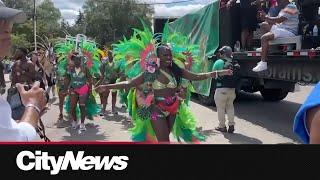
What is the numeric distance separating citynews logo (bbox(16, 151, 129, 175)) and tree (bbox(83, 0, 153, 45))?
61.1 metres

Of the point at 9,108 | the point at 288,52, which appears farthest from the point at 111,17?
the point at 9,108

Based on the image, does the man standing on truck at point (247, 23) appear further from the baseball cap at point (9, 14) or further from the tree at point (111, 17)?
the tree at point (111, 17)

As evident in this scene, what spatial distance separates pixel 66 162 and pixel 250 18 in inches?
381

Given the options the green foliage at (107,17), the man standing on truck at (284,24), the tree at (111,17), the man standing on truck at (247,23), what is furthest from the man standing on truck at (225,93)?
the tree at (111,17)

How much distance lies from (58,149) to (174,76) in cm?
409

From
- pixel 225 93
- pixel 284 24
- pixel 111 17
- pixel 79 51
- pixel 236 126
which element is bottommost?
pixel 236 126

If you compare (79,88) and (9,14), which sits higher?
(9,14)

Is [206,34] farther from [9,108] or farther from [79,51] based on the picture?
[9,108]

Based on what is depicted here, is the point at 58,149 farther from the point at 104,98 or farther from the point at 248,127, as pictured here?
the point at 104,98

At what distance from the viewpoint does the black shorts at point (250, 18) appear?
417 inches

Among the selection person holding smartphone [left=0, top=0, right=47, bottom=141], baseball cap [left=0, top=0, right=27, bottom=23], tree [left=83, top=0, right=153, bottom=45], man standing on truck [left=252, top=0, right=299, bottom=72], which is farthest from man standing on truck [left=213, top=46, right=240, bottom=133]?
tree [left=83, top=0, right=153, bottom=45]

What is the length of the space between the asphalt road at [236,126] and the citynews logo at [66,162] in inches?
209

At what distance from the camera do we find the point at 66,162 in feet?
4.91

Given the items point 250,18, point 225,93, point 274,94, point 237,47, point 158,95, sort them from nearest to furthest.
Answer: point 158,95 < point 225,93 < point 250,18 < point 237,47 < point 274,94
